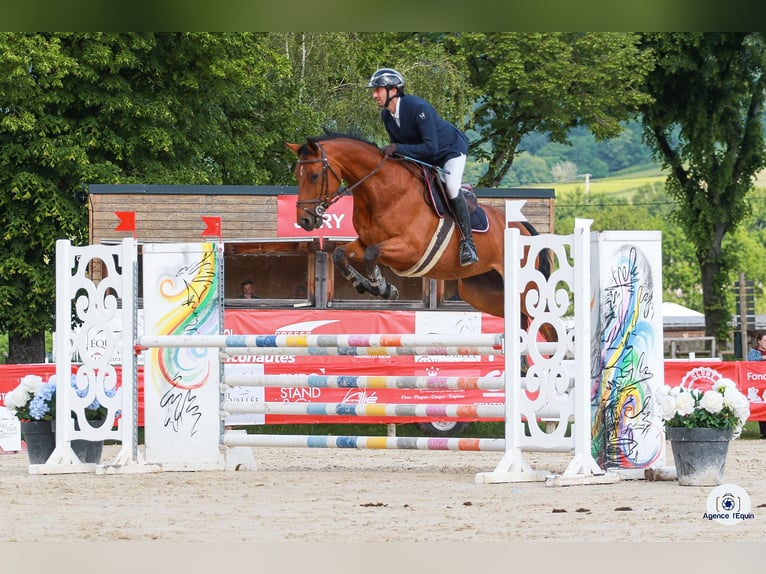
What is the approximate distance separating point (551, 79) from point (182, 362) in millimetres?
19375

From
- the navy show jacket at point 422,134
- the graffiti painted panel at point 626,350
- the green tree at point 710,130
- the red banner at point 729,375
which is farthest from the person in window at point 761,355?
the green tree at point 710,130

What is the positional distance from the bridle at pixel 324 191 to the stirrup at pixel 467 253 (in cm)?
71

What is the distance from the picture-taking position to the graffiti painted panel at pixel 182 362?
8234 mm

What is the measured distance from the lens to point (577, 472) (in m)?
7.14

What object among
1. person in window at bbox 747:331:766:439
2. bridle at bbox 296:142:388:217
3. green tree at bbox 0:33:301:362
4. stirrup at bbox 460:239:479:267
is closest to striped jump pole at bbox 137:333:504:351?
stirrup at bbox 460:239:479:267

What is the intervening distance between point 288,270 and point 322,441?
337 inches

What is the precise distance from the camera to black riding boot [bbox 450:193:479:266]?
752 centimetres

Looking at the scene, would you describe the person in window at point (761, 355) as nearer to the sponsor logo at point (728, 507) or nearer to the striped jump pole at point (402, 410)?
the striped jump pole at point (402, 410)

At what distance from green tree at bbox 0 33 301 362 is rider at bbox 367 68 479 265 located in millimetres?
10327

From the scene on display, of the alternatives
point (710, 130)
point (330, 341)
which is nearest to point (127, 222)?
point (330, 341)

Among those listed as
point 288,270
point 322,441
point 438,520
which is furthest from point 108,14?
point 288,270

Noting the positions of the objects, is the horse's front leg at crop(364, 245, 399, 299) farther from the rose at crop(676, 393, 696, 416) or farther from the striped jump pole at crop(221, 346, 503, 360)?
the rose at crop(676, 393, 696, 416)

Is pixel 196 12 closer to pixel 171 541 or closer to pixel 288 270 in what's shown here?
pixel 171 541

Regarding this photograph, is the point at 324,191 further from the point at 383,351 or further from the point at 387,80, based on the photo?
the point at 383,351
